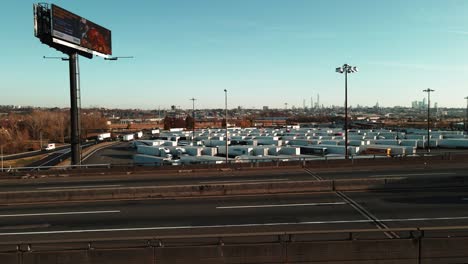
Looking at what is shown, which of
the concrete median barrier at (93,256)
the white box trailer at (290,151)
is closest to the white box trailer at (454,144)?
the white box trailer at (290,151)

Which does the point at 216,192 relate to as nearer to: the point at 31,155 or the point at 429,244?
the point at 429,244

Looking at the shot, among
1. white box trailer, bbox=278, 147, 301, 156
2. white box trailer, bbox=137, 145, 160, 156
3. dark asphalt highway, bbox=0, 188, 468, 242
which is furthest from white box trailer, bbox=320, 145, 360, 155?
dark asphalt highway, bbox=0, 188, 468, 242

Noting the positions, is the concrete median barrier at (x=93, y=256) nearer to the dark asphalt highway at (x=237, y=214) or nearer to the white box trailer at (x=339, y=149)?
the dark asphalt highway at (x=237, y=214)

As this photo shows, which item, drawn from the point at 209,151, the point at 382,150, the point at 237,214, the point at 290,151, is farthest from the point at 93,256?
the point at 382,150

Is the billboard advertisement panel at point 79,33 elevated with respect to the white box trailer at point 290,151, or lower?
elevated

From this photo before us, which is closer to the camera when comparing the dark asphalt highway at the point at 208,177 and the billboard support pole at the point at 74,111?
the dark asphalt highway at the point at 208,177

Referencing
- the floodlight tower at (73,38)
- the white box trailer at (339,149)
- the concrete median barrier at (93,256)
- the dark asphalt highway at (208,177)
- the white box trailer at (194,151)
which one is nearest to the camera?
the concrete median barrier at (93,256)

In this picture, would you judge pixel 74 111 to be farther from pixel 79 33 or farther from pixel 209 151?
pixel 209 151
